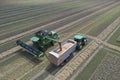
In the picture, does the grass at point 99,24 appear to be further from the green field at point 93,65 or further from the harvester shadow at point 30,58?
the harvester shadow at point 30,58

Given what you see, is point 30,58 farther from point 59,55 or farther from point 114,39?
point 114,39

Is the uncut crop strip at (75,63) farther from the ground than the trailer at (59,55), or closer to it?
closer to it

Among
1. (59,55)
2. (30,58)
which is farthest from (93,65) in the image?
(30,58)

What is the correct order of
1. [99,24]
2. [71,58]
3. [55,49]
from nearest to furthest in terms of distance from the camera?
[55,49] → [71,58] → [99,24]

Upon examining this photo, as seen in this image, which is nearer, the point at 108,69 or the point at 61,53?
the point at 61,53

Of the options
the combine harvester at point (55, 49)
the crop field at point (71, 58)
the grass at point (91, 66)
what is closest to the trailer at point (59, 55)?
the combine harvester at point (55, 49)
